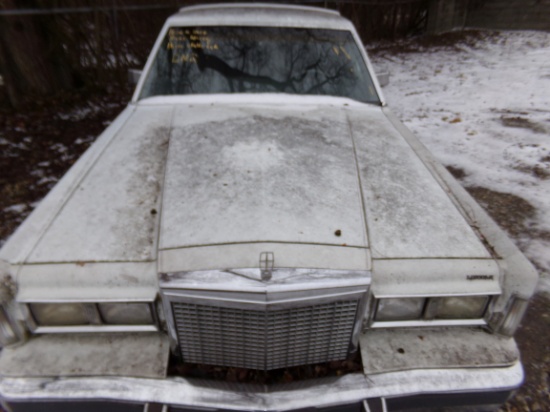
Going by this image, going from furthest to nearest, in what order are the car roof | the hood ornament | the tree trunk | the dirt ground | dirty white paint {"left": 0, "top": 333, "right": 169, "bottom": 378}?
the tree trunk → the car roof → the dirt ground → dirty white paint {"left": 0, "top": 333, "right": 169, "bottom": 378} → the hood ornament

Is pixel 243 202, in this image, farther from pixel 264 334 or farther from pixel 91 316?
pixel 91 316

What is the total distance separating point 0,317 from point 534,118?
7180 mm

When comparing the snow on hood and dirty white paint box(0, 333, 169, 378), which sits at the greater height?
the snow on hood

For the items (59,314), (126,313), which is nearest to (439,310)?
(126,313)

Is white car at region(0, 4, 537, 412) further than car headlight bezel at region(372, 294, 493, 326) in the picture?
No

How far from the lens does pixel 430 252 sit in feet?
5.38

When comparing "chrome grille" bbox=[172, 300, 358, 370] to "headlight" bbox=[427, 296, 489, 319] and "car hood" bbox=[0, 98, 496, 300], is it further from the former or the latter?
"headlight" bbox=[427, 296, 489, 319]

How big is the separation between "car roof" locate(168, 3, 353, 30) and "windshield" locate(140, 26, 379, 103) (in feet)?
0.19

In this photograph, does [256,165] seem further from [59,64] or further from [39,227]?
[59,64]

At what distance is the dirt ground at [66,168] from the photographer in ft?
7.81

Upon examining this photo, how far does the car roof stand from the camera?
305 cm

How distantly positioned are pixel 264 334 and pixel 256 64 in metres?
2.07

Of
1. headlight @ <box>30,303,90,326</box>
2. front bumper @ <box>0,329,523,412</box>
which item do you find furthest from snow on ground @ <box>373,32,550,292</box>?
headlight @ <box>30,303,90,326</box>

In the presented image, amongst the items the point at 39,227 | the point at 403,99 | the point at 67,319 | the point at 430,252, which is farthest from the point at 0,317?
the point at 403,99
